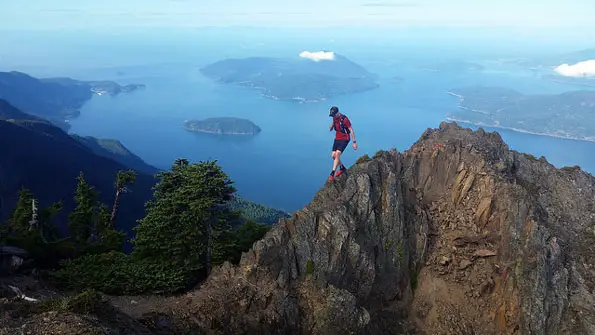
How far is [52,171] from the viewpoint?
3371 inches

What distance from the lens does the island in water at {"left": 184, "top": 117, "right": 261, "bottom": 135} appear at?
587 ft

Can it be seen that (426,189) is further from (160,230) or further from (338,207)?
(160,230)

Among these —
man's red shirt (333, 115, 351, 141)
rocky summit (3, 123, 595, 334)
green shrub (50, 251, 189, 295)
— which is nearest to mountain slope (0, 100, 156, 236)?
green shrub (50, 251, 189, 295)

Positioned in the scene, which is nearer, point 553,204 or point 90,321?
point 90,321

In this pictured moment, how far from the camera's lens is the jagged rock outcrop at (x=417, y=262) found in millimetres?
15102

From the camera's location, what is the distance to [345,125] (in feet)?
57.4

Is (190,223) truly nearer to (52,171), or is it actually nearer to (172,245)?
(172,245)

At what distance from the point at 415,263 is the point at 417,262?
105 millimetres

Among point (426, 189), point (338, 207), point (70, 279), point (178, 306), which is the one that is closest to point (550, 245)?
point (426, 189)

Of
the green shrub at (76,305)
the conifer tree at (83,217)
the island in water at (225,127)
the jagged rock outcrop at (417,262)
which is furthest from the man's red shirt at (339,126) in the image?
the island in water at (225,127)

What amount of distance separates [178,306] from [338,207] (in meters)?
6.88

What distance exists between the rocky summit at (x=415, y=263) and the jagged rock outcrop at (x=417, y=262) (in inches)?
1.6

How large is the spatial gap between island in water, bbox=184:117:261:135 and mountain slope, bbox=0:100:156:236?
78290 mm

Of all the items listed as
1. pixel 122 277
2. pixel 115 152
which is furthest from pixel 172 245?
pixel 115 152
